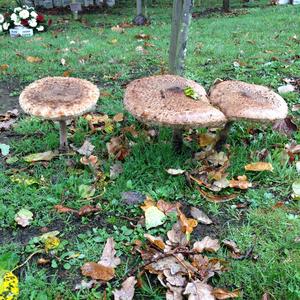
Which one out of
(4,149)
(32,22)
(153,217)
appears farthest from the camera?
(32,22)

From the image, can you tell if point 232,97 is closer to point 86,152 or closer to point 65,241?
point 86,152

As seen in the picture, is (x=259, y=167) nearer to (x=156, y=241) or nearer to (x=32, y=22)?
(x=156, y=241)

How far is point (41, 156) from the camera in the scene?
149 inches

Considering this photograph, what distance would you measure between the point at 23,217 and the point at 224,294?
1.57m

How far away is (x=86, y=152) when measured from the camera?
385cm

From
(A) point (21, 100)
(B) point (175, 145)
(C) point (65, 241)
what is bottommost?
(C) point (65, 241)

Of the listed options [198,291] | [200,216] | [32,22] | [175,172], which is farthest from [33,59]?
[198,291]

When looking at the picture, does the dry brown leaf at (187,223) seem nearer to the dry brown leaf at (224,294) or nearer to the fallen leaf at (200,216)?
the fallen leaf at (200,216)

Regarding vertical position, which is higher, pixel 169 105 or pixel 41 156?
pixel 169 105

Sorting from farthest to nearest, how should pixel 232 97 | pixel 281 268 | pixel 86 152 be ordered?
pixel 86 152 → pixel 232 97 → pixel 281 268

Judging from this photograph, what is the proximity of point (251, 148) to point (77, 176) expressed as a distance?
5.41ft

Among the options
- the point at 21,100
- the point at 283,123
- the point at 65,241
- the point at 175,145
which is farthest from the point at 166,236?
the point at 283,123

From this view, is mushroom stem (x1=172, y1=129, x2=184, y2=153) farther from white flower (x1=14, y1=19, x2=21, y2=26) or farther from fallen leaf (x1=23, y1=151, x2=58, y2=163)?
white flower (x1=14, y1=19, x2=21, y2=26)

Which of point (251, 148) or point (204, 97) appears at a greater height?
point (204, 97)
